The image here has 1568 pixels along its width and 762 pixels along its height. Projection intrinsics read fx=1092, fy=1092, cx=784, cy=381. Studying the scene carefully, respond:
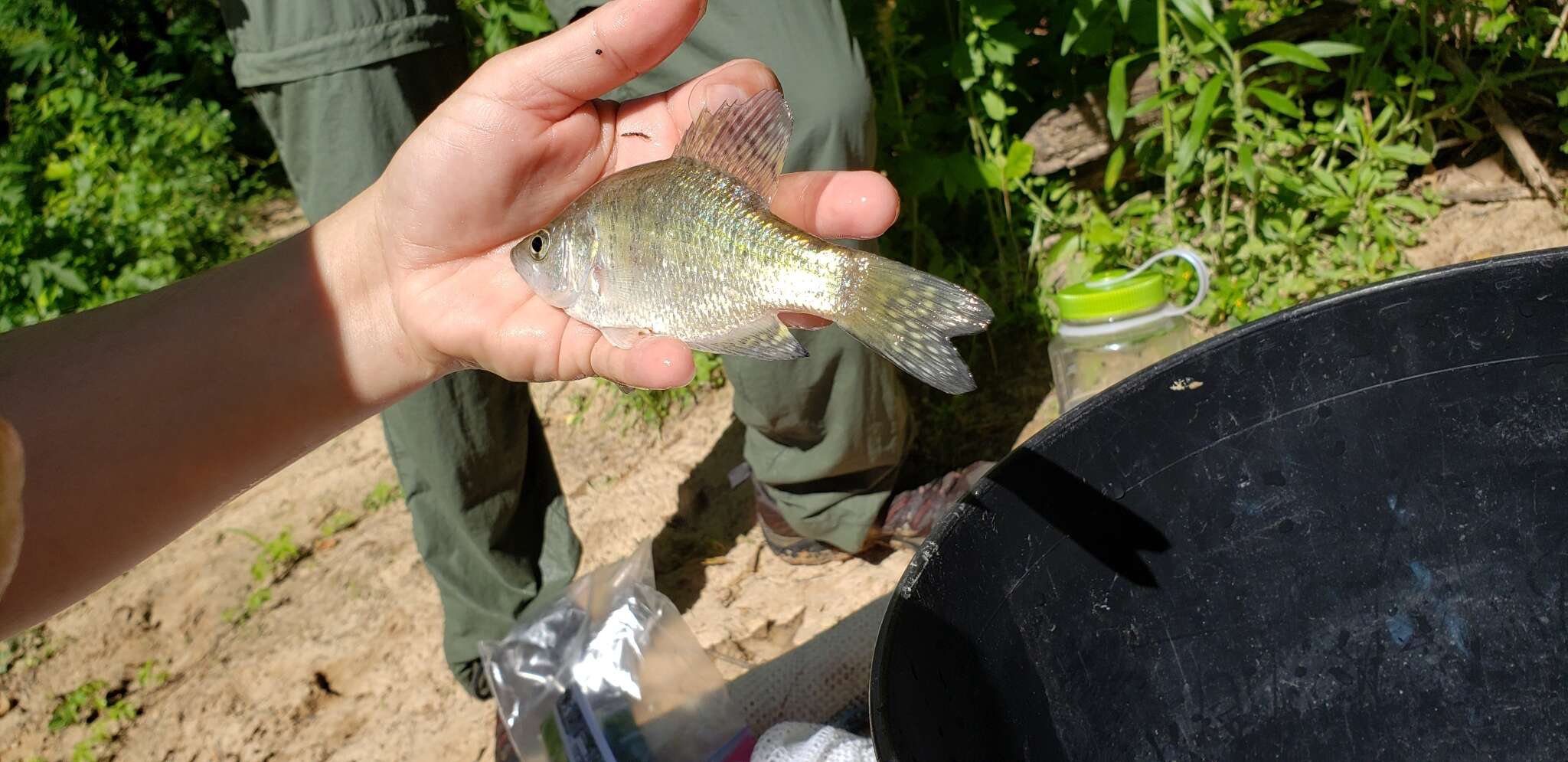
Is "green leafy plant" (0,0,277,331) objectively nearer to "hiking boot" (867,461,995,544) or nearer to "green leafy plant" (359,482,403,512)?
"green leafy plant" (359,482,403,512)

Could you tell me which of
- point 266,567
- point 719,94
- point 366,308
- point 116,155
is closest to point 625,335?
point 719,94

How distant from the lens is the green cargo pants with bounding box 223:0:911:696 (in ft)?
9.12

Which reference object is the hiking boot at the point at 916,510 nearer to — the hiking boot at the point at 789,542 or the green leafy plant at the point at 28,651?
A: the hiking boot at the point at 789,542

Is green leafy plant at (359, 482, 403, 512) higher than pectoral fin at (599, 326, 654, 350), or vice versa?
pectoral fin at (599, 326, 654, 350)

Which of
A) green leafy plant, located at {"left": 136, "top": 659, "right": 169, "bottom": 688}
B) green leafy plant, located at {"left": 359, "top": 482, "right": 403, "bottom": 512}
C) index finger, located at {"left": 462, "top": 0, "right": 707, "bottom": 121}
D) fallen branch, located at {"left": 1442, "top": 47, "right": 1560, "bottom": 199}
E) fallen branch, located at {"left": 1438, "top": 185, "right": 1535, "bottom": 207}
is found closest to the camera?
index finger, located at {"left": 462, "top": 0, "right": 707, "bottom": 121}

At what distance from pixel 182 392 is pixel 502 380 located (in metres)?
1.22

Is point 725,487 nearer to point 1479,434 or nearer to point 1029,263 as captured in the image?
point 1029,263

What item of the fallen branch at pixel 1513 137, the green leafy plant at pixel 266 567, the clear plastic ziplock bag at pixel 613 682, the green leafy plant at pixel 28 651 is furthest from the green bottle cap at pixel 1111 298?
the green leafy plant at pixel 28 651

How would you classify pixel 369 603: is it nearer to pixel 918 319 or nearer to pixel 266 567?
pixel 266 567

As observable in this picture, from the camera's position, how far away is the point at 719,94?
1997 millimetres

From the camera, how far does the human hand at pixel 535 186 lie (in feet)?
5.89

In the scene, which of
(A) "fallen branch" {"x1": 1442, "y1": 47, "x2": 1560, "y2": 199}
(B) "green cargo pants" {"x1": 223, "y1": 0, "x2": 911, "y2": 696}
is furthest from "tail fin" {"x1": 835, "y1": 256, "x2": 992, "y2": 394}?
(A) "fallen branch" {"x1": 1442, "y1": 47, "x2": 1560, "y2": 199}

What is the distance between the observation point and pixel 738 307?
1.79 metres

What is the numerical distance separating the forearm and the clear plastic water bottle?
2.00 meters
